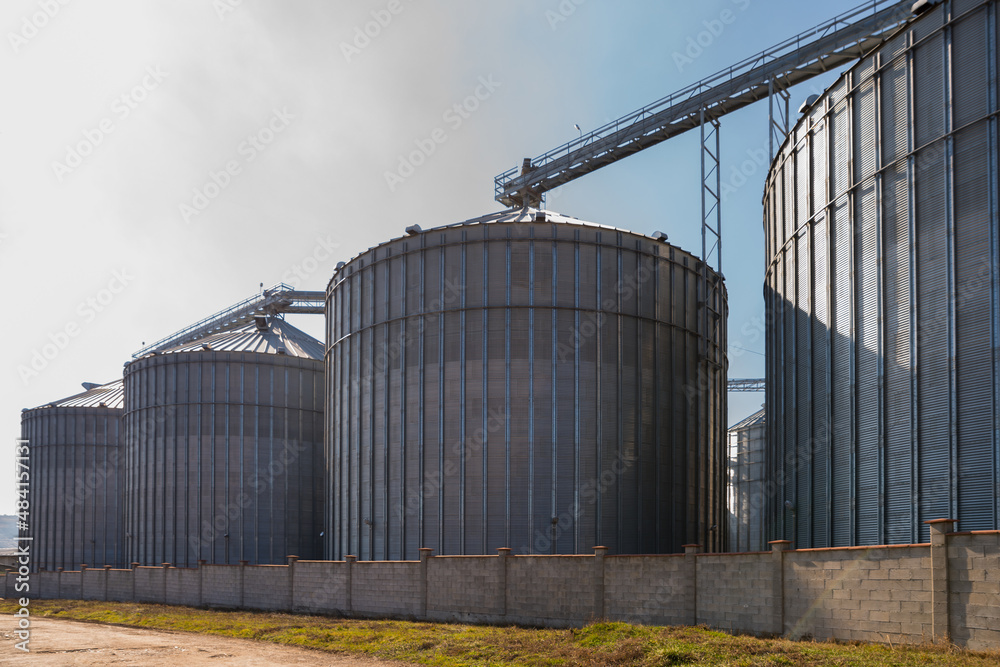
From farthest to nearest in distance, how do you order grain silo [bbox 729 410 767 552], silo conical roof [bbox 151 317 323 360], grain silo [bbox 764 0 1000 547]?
grain silo [bbox 729 410 767 552] < silo conical roof [bbox 151 317 323 360] < grain silo [bbox 764 0 1000 547]

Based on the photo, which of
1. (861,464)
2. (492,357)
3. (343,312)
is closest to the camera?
(861,464)

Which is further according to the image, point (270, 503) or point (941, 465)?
point (270, 503)

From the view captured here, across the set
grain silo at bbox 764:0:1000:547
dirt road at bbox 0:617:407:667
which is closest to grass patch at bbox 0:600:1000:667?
dirt road at bbox 0:617:407:667

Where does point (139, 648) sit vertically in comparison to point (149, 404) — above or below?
below

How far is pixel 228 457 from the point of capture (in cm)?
5825

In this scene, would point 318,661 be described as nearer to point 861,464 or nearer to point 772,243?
point 861,464

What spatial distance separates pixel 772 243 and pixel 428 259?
15.9 metres

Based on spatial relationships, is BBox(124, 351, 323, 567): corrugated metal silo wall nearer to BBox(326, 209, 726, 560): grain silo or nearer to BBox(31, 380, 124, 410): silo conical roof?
BBox(326, 209, 726, 560): grain silo

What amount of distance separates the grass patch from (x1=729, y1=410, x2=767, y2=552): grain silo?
3976 cm

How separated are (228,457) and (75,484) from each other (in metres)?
23.9

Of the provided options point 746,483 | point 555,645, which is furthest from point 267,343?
point 555,645

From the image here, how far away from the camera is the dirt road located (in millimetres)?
25047

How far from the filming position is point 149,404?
61.8 metres

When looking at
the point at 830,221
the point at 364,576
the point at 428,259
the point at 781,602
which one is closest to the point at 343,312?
the point at 428,259
